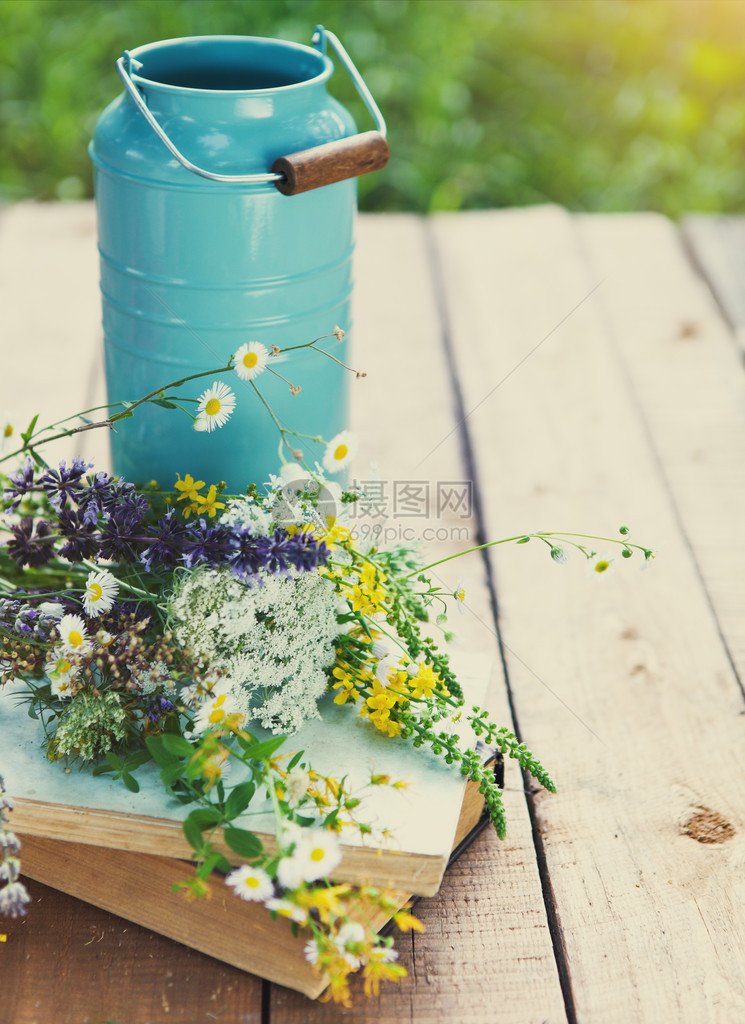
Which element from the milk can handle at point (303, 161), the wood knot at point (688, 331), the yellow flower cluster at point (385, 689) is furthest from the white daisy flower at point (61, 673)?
the wood knot at point (688, 331)

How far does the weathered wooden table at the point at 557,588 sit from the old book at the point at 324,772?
97 mm

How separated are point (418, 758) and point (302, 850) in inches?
7.6

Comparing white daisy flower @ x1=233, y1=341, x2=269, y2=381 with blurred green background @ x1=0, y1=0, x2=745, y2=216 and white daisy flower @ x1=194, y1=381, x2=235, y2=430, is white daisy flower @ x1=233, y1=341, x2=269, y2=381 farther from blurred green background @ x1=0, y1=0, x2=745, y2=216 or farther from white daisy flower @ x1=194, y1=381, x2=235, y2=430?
blurred green background @ x1=0, y1=0, x2=745, y2=216

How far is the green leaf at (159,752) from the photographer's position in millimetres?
833

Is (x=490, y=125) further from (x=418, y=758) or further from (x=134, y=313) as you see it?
(x=418, y=758)

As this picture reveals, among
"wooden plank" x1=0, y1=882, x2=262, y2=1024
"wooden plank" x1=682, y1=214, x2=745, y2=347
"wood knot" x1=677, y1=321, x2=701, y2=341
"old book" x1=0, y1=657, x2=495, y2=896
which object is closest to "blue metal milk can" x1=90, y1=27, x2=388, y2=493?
"old book" x1=0, y1=657, x2=495, y2=896

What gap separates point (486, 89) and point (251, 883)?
2.67 m

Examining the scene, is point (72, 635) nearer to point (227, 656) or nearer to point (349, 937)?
point (227, 656)

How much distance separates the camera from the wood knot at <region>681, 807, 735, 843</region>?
3.18 feet

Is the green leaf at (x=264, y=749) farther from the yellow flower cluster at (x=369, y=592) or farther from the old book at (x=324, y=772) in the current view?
the yellow flower cluster at (x=369, y=592)

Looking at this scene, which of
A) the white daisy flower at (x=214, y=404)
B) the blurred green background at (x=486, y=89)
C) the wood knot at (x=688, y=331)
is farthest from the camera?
the blurred green background at (x=486, y=89)

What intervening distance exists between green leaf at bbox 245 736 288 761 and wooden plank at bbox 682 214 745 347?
1.31 meters

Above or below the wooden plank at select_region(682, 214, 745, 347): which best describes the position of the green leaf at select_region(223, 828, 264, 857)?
above

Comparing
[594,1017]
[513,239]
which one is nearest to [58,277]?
[513,239]
